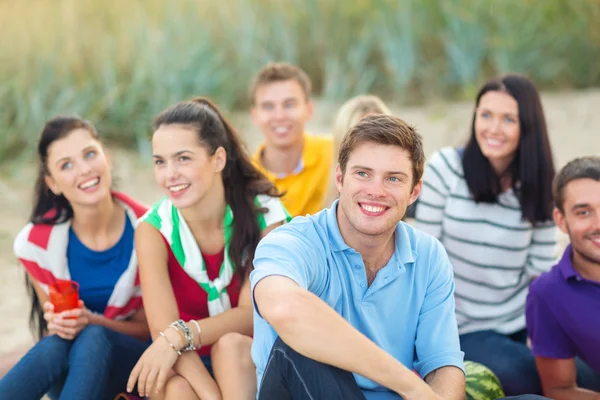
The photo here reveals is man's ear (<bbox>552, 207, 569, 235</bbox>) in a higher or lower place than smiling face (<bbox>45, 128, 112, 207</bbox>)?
lower

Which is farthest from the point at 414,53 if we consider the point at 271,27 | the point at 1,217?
the point at 1,217

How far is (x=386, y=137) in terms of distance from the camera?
2520 mm

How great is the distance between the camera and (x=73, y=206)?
11.5 ft

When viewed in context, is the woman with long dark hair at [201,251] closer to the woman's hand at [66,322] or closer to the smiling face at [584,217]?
the woman's hand at [66,322]

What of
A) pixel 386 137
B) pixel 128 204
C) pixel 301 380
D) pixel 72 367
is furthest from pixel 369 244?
pixel 128 204

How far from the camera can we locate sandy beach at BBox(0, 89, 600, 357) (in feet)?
21.1

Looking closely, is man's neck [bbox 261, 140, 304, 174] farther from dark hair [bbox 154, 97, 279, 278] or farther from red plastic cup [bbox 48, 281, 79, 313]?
red plastic cup [bbox 48, 281, 79, 313]

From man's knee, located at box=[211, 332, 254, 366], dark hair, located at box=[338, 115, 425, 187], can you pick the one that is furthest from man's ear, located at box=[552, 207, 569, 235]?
man's knee, located at box=[211, 332, 254, 366]

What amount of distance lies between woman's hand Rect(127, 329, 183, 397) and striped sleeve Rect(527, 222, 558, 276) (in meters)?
1.83

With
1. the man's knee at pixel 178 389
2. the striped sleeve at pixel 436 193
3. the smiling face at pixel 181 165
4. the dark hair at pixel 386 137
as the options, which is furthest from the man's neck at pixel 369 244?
the striped sleeve at pixel 436 193

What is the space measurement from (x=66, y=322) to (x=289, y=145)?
5.79 ft

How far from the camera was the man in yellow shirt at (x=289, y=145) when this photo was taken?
4.30 meters

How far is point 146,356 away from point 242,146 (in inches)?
44.2

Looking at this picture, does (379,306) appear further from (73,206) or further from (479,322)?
(73,206)
